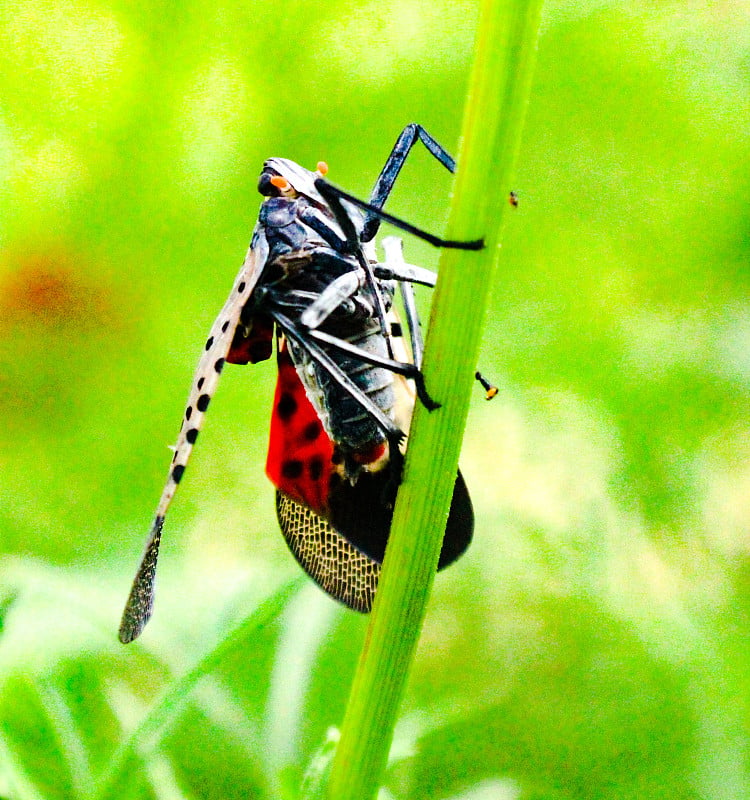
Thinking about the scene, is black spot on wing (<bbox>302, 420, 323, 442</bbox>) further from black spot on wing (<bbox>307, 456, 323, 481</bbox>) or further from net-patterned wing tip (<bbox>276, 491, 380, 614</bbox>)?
net-patterned wing tip (<bbox>276, 491, 380, 614</bbox>)

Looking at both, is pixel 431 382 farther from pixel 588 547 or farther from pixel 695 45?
pixel 695 45

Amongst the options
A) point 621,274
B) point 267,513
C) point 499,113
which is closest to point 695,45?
point 621,274

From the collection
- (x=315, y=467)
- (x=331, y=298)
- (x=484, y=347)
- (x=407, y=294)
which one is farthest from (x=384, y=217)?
(x=484, y=347)

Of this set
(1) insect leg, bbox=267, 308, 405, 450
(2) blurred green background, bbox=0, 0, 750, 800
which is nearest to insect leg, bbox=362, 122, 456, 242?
(1) insect leg, bbox=267, 308, 405, 450

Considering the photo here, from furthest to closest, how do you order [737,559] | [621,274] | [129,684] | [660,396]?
[621,274] < [660,396] < [737,559] < [129,684]

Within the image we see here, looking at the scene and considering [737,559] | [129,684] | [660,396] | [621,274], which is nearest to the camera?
[129,684]

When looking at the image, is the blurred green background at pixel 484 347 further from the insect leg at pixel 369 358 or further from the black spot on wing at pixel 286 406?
the insect leg at pixel 369 358

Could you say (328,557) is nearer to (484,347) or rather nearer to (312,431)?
(312,431)
